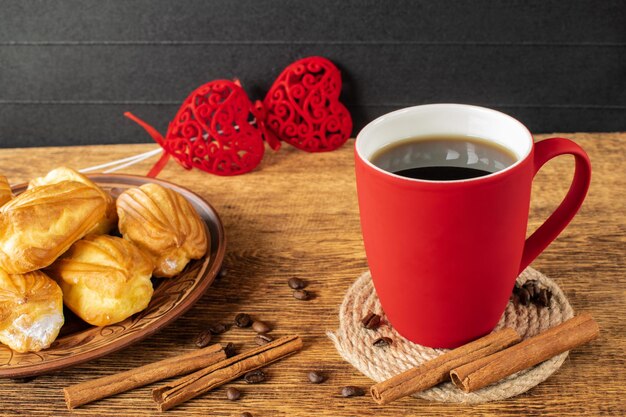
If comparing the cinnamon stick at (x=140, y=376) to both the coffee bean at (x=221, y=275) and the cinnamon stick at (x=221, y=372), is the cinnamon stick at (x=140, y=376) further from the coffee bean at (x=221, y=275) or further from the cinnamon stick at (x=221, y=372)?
the coffee bean at (x=221, y=275)

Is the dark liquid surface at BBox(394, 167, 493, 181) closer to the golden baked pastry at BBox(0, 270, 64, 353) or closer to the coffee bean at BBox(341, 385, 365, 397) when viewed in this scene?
the coffee bean at BBox(341, 385, 365, 397)

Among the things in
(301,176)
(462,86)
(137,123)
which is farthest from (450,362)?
(137,123)

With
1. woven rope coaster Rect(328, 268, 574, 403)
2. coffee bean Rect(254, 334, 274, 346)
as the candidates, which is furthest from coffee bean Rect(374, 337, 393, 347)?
coffee bean Rect(254, 334, 274, 346)

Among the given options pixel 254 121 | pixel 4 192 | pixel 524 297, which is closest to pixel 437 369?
pixel 524 297

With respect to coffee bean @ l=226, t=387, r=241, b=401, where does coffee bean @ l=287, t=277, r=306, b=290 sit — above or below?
below

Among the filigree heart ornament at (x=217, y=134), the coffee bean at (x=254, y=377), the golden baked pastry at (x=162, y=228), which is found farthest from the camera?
the filigree heart ornament at (x=217, y=134)

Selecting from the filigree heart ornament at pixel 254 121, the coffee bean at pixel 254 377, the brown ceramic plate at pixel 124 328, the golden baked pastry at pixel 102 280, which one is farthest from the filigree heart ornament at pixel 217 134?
the coffee bean at pixel 254 377

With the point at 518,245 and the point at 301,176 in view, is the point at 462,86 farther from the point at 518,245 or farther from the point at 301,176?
the point at 518,245
